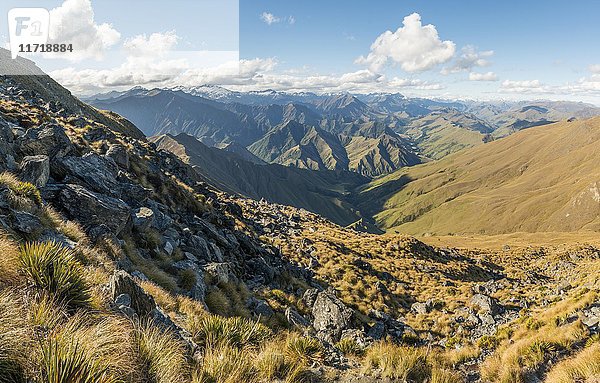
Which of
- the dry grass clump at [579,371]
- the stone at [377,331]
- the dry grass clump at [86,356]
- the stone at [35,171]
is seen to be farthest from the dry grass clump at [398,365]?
the stone at [35,171]

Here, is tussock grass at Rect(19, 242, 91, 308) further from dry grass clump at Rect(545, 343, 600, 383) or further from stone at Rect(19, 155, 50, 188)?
dry grass clump at Rect(545, 343, 600, 383)

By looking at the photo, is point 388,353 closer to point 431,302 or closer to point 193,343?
point 193,343

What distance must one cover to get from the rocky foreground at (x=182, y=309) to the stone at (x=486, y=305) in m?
0.14

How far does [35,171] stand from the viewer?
14539mm

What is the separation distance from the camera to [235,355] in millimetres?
7094

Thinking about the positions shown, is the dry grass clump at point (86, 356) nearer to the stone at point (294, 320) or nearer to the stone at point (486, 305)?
the stone at point (294, 320)

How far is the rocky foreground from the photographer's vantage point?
5324 mm

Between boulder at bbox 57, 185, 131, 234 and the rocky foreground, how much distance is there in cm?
6

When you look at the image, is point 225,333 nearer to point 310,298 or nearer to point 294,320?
point 294,320

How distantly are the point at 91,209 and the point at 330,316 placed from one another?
1419 cm

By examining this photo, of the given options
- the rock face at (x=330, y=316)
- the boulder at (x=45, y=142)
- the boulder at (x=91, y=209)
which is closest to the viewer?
the boulder at (x=91, y=209)

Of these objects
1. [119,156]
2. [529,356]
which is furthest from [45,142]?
[529,356]

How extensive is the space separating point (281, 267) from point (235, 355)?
24.7 meters

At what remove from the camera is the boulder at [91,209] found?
14284mm
